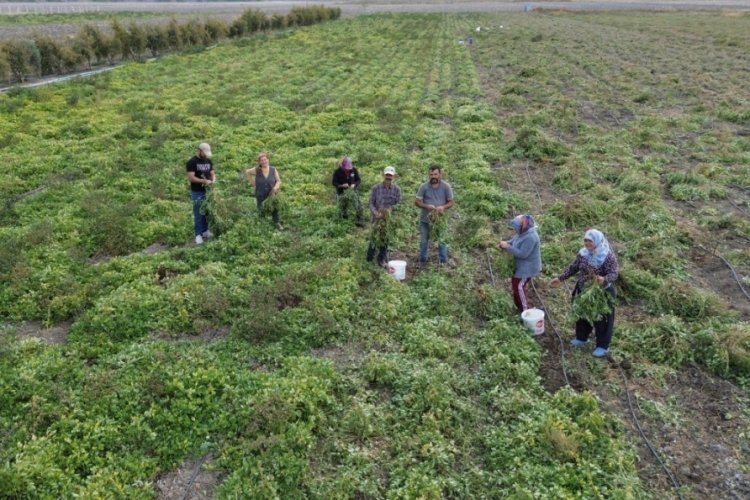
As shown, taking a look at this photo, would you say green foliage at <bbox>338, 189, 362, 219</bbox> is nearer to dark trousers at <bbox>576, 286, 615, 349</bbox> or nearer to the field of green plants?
the field of green plants

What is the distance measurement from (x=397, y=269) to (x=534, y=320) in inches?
106

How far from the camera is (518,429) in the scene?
6926 millimetres

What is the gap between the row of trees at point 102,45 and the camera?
26.7 m

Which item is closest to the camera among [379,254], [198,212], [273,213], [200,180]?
[379,254]

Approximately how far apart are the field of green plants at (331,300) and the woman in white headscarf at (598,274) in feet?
1.45

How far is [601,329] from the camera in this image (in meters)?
8.31

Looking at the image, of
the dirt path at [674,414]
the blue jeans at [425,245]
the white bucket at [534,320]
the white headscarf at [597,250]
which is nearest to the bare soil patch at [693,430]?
the dirt path at [674,414]

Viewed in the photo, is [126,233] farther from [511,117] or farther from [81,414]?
[511,117]

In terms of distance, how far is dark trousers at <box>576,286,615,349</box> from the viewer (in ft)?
26.9

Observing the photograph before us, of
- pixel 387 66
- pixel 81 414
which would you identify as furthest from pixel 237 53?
pixel 81 414

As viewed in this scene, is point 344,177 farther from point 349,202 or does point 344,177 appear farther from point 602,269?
point 602,269

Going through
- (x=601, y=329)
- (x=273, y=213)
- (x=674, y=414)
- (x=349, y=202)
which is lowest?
(x=674, y=414)

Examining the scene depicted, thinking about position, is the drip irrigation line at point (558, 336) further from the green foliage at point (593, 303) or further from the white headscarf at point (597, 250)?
the white headscarf at point (597, 250)

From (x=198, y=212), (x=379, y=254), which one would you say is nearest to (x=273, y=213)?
(x=198, y=212)
